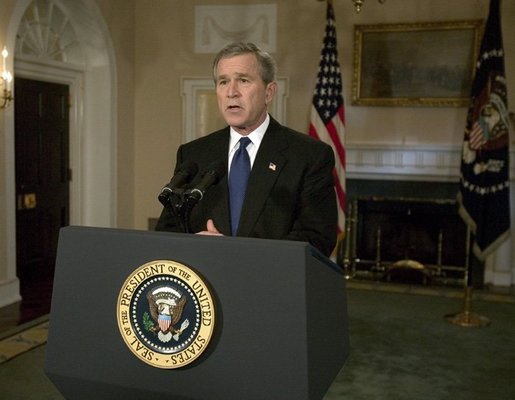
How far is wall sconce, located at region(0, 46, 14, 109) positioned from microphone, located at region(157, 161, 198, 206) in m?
3.80

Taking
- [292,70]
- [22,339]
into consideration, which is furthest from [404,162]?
[22,339]

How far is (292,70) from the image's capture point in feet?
20.5

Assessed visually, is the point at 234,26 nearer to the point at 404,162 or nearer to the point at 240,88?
the point at 404,162

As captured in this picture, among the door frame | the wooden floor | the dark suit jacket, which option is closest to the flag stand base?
the wooden floor

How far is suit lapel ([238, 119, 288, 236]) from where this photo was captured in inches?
60.9

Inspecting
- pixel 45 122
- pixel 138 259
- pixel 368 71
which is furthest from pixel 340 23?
pixel 138 259

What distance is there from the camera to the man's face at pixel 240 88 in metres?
1.56

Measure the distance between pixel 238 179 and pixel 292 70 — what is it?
4825mm

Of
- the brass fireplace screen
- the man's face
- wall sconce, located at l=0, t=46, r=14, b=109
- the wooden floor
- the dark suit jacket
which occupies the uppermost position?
wall sconce, located at l=0, t=46, r=14, b=109

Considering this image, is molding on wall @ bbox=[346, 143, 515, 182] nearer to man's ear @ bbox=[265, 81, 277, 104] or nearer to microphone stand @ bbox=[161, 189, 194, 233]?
man's ear @ bbox=[265, 81, 277, 104]

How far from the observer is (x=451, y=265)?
6004 millimetres

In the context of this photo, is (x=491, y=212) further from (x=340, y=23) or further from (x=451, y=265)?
(x=340, y=23)

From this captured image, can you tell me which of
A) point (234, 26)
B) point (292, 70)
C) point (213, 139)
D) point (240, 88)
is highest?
point (234, 26)

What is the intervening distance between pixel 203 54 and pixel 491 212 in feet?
11.3
